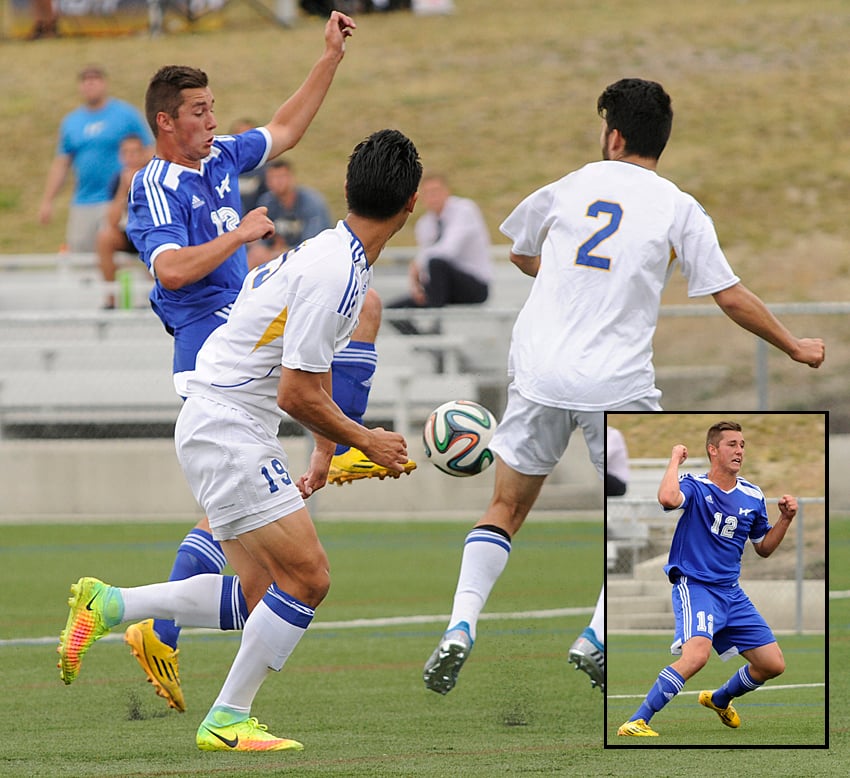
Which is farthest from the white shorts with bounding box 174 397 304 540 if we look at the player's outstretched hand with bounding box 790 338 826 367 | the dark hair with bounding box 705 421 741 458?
the player's outstretched hand with bounding box 790 338 826 367

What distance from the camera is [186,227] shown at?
6457 millimetres

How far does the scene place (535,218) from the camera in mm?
6668

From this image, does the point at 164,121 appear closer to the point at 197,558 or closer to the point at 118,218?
the point at 197,558

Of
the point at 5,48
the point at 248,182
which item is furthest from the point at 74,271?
the point at 5,48

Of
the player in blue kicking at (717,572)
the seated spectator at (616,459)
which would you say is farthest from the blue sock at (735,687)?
the seated spectator at (616,459)

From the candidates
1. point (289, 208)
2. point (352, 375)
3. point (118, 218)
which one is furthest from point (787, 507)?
point (118, 218)

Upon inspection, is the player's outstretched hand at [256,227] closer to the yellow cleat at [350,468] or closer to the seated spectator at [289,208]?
the yellow cleat at [350,468]

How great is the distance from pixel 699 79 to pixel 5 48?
15976mm

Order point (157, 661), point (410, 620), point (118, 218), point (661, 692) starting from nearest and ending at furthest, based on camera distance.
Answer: point (661, 692) → point (157, 661) → point (410, 620) → point (118, 218)

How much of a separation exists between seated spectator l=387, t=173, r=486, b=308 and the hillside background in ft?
31.1

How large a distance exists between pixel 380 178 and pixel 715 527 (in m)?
1.51

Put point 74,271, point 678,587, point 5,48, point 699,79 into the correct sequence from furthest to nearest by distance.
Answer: point 5,48
point 699,79
point 74,271
point 678,587

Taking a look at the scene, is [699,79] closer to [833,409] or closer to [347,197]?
[833,409]

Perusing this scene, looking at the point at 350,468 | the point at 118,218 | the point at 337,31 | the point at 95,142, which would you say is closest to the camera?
the point at 350,468
